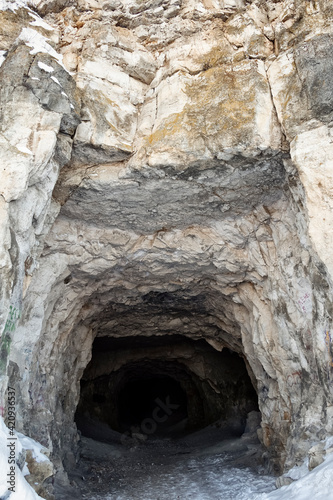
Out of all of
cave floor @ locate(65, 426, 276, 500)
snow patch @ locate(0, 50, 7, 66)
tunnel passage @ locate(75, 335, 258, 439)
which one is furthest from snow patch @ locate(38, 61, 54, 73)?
tunnel passage @ locate(75, 335, 258, 439)

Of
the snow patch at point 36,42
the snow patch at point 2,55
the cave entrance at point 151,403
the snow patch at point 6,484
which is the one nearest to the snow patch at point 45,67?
the snow patch at point 36,42

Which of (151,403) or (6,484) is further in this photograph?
(151,403)

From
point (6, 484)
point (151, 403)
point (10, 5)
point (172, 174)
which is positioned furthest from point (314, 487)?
point (151, 403)

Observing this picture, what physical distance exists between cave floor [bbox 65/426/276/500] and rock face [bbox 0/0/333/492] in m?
0.91

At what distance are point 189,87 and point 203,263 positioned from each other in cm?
367

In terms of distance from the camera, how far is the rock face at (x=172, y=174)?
5777 millimetres

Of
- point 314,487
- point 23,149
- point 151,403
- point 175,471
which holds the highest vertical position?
point 23,149

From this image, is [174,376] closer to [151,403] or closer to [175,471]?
[151,403]

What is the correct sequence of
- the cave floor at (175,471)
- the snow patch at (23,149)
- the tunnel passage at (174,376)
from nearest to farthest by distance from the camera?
the snow patch at (23,149)
the cave floor at (175,471)
the tunnel passage at (174,376)

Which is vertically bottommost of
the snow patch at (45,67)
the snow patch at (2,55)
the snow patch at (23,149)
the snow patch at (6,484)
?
the snow patch at (6,484)

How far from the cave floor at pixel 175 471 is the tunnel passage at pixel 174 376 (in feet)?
5.75

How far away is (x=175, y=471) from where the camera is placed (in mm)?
9695

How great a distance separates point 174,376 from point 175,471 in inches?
369

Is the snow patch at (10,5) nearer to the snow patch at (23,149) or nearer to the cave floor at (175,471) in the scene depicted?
the snow patch at (23,149)
